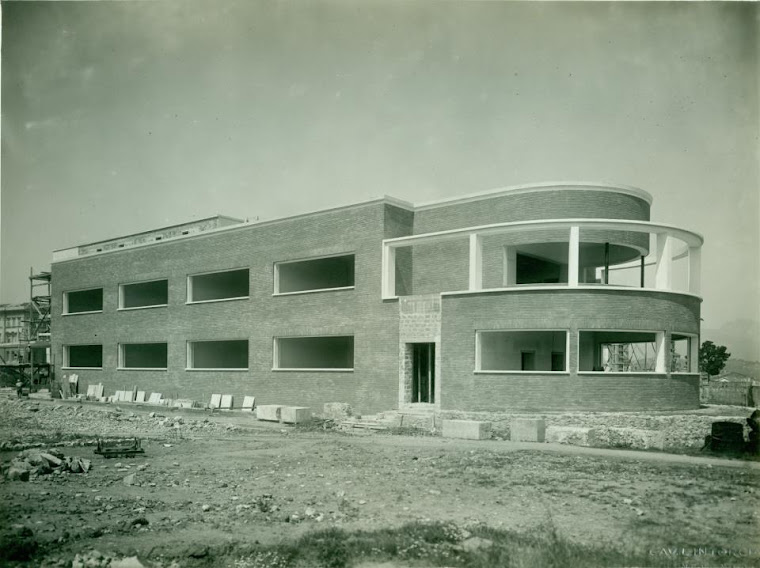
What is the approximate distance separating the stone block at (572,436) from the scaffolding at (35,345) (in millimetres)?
37721

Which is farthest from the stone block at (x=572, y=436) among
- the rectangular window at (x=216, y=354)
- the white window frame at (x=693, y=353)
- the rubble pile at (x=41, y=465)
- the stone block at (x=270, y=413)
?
the rectangular window at (x=216, y=354)

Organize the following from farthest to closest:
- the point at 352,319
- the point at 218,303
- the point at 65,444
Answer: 1. the point at 218,303
2. the point at 352,319
3. the point at 65,444

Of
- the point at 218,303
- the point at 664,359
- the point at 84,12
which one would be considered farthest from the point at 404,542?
the point at 218,303

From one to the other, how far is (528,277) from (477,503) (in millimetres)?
19425

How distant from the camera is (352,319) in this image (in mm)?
25766

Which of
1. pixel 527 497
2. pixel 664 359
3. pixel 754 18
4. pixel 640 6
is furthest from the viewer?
pixel 664 359

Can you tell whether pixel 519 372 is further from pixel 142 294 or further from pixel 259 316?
pixel 142 294

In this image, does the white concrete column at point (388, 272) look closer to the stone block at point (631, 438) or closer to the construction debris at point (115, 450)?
the stone block at point (631, 438)

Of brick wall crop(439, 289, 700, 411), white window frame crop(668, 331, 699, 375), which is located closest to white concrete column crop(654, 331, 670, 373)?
brick wall crop(439, 289, 700, 411)

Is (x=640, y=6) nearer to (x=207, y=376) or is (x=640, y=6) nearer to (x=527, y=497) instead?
(x=527, y=497)

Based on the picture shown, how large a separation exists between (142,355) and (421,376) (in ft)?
68.3

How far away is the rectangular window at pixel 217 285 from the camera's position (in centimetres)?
3344

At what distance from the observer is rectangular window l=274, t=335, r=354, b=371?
29047 millimetres

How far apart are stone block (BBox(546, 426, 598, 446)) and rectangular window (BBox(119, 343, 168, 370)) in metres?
26.0
